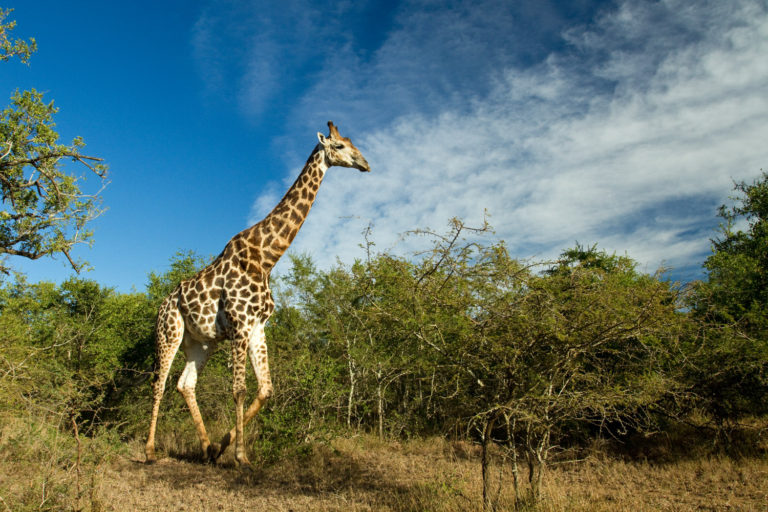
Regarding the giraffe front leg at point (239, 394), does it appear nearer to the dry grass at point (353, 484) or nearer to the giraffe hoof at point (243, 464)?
the giraffe hoof at point (243, 464)

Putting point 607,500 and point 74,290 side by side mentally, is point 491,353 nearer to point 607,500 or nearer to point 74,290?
point 607,500

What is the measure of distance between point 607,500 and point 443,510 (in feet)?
8.93

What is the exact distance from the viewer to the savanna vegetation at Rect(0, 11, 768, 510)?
5.10 meters

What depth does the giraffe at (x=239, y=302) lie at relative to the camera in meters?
8.00

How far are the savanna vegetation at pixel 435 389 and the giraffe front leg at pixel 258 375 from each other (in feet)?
1.67

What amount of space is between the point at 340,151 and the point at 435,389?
4473 mm

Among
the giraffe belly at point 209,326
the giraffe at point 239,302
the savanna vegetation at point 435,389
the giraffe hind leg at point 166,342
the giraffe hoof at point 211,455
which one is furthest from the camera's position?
the giraffe hind leg at point 166,342

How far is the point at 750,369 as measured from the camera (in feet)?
27.7

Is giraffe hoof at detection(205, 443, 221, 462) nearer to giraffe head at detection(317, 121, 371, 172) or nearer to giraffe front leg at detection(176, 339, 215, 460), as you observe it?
giraffe front leg at detection(176, 339, 215, 460)

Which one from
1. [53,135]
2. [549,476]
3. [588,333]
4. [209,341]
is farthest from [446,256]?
[53,135]

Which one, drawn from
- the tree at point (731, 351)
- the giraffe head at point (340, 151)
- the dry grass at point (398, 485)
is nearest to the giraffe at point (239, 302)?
the giraffe head at point (340, 151)

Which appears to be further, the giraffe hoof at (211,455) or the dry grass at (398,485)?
the giraffe hoof at (211,455)

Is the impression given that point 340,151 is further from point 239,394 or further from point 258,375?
point 239,394

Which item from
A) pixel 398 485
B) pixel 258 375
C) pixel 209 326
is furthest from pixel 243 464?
pixel 398 485
